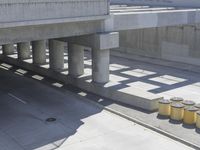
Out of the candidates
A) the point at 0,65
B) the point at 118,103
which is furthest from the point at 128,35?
the point at 118,103

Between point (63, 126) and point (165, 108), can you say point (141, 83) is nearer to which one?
point (165, 108)

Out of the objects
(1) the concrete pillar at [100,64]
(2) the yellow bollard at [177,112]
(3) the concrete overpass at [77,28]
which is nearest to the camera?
(3) the concrete overpass at [77,28]

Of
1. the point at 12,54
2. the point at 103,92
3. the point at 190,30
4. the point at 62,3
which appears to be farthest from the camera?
the point at 12,54

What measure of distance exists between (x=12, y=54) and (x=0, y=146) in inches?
984

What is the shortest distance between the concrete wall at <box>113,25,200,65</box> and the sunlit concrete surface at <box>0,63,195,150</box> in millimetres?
16044

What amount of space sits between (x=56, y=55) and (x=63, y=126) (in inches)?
487

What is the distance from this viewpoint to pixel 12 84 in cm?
3092

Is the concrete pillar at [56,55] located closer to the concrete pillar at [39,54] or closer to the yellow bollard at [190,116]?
the concrete pillar at [39,54]

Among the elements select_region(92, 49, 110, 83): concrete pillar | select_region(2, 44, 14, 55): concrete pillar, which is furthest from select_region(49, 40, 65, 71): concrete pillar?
select_region(2, 44, 14, 55): concrete pillar

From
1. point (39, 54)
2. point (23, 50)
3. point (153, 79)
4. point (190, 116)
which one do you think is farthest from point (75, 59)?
point (190, 116)

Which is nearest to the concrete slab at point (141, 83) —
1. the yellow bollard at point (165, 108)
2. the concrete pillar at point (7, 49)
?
the yellow bollard at point (165, 108)

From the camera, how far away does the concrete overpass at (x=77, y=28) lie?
68.9 feet

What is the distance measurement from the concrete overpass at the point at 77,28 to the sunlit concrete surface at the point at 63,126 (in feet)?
7.95

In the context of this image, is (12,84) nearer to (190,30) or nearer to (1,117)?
(1,117)
